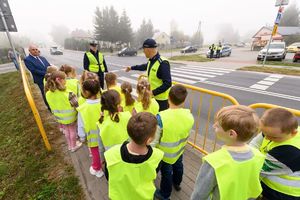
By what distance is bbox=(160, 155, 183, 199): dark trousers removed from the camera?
2150 millimetres

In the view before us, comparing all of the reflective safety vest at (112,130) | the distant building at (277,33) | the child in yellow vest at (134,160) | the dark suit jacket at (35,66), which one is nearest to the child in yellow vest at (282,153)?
the child in yellow vest at (134,160)

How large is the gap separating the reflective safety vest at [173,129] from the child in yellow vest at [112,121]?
0.47m

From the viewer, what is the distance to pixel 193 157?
3178 millimetres

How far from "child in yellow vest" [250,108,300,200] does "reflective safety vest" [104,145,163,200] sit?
942 millimetres

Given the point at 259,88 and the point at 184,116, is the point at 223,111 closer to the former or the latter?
the point at 184,116

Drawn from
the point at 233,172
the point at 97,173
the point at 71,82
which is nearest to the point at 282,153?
the point at 233,172

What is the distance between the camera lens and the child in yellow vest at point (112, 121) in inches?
75.4

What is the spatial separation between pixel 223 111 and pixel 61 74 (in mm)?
2689

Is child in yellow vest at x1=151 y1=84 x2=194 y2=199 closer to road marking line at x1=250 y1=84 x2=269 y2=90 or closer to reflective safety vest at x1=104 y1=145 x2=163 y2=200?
reflective safety vest at x1=104 y1=145 x2=163 y2=200

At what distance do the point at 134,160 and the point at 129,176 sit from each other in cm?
17

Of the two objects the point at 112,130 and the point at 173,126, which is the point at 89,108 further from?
the point at 173,126

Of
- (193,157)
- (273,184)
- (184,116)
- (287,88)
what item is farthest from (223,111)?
(287,88)

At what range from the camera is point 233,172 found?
1.21 metres

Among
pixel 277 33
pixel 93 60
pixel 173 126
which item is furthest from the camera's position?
pixel 277 33
